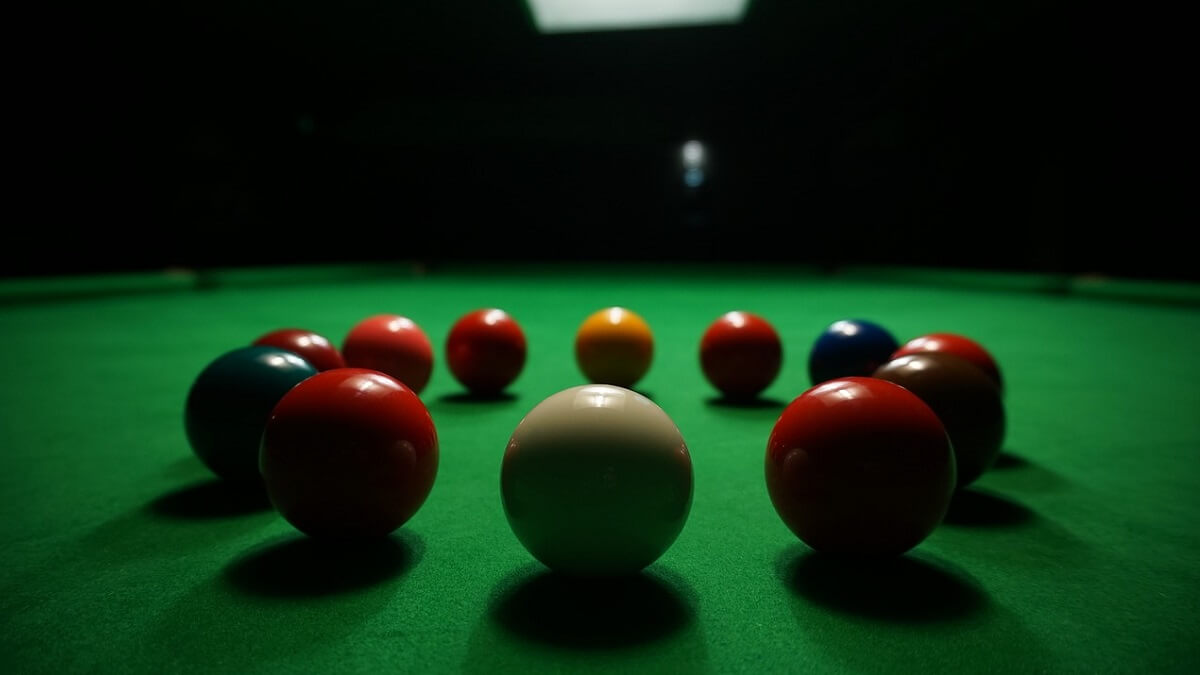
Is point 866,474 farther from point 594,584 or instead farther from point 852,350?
point 852,350

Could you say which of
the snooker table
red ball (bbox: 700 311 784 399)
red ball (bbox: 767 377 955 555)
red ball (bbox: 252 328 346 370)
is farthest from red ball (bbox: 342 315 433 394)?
red ball (bbox: 767 377 955 555)

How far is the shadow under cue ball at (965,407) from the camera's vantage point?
2.46 m

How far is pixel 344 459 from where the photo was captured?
76.6 inches

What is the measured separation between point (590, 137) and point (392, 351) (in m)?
16.6

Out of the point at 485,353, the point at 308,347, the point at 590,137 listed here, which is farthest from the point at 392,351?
the point at 590,137

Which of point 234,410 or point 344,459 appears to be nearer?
point 344,459

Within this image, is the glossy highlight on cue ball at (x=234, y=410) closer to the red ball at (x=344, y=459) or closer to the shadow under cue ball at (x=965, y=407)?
the red ball at (x=344, y=459)

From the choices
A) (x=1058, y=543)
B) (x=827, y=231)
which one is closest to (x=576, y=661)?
(x=1058, y=543)

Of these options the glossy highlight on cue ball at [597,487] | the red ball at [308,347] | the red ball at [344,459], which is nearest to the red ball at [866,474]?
the glossy highlight on cue ball at [597,487]

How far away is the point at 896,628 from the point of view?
63.5 inches

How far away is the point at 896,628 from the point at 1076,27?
10914 mm

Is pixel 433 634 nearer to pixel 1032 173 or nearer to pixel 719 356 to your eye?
pixel 719 356

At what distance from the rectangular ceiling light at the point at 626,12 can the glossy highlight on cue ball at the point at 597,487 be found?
28.5ft

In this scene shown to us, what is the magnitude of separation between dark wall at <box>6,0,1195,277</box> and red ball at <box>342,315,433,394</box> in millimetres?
8191
